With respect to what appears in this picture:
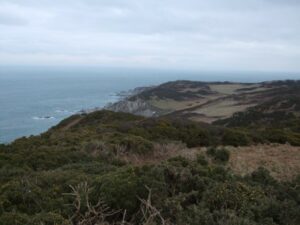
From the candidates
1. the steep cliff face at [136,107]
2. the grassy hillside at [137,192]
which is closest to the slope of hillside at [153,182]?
the grassy hillside at [137,192]

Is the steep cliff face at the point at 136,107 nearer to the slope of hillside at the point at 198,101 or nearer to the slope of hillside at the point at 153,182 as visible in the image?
the slope of hillside at the point at 198,101

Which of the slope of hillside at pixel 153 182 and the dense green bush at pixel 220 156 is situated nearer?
the slope of hillside at pixel 153 182

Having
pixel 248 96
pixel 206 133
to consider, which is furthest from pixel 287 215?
pixel 248 96

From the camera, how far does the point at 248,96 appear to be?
213 feet

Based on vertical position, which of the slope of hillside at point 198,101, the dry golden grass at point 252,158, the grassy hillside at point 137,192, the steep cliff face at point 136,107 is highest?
the grassy hillside at point 137,192

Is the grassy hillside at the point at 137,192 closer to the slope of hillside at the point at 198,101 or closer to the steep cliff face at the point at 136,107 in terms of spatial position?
the slope of hillside at the point at 198,101

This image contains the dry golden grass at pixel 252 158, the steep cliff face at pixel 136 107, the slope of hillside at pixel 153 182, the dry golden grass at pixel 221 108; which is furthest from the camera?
the steep cliff face at pixel 136 107

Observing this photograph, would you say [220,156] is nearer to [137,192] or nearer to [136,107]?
[137,192]

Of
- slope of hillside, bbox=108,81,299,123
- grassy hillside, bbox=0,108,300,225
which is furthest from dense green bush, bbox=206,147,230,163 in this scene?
slope of hillside, bbox=108,81,299,123

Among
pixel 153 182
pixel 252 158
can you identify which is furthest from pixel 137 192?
pixel 252 158

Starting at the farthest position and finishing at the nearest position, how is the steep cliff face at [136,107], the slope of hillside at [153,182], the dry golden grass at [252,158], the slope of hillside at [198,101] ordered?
the steep cliff face at [136,107] < the slope of hillside at [198,101] < the dry golden grass at [252,158] < the slope of hillside at [153,182]

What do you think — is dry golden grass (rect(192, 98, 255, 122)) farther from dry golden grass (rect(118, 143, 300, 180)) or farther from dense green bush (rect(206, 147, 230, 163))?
dense green bush (rect(206, 147, 230, 163))

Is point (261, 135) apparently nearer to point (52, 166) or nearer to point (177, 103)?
point (52, 166)

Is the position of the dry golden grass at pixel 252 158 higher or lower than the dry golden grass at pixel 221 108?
higher
